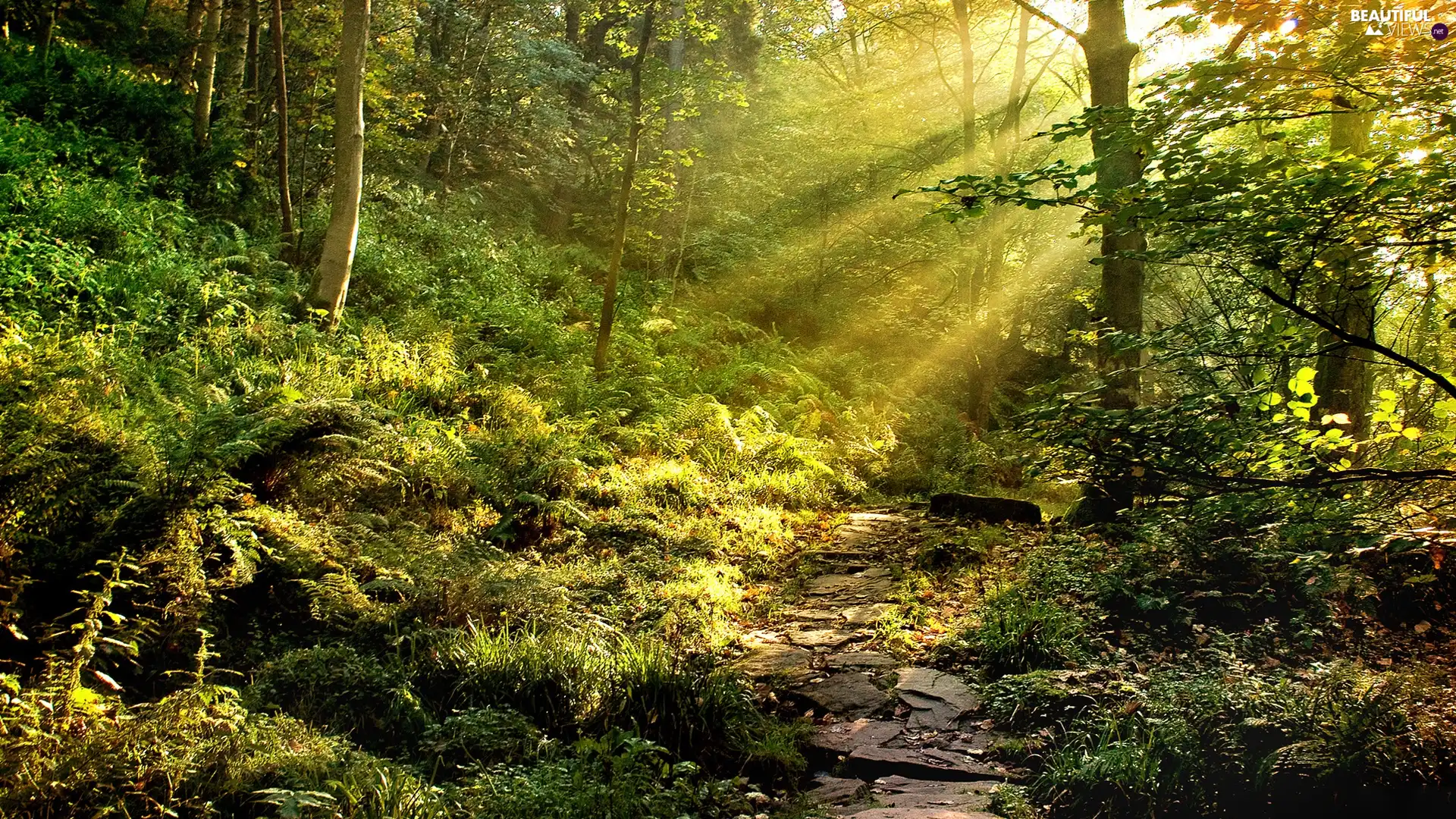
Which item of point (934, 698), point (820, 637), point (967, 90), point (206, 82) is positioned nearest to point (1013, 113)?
point (967, 90)

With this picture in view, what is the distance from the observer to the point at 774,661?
592cm

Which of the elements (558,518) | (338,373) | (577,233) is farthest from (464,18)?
(558,518)

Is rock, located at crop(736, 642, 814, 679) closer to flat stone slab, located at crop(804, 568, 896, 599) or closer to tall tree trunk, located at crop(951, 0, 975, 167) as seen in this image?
flat stone slab, located at crop(804, 568, 896, 599)

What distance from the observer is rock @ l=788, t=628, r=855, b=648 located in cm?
630

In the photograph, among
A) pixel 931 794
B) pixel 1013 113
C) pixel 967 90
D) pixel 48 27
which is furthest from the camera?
pixel 1013 113

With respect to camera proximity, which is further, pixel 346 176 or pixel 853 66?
pixel 853 66

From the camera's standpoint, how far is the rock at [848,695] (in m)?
5.08

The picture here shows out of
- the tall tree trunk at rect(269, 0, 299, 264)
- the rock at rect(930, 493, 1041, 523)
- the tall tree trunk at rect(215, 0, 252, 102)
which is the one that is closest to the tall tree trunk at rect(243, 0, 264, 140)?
the tall tree trunk at rect(215, 0, 252, 102)

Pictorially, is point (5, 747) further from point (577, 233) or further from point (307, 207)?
point (577, 233)

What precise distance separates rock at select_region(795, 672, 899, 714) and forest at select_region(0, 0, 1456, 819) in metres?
0.05

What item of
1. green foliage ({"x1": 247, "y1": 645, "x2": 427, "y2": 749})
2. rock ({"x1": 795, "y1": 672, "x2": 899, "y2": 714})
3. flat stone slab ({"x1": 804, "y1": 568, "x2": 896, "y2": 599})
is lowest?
rock ({"x1": 795, "y1": 672, "x2": 899, "y2": 714})

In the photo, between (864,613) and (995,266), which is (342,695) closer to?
(864,613)

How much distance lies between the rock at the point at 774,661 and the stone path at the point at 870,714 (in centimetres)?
1

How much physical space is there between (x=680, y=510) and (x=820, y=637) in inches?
139
